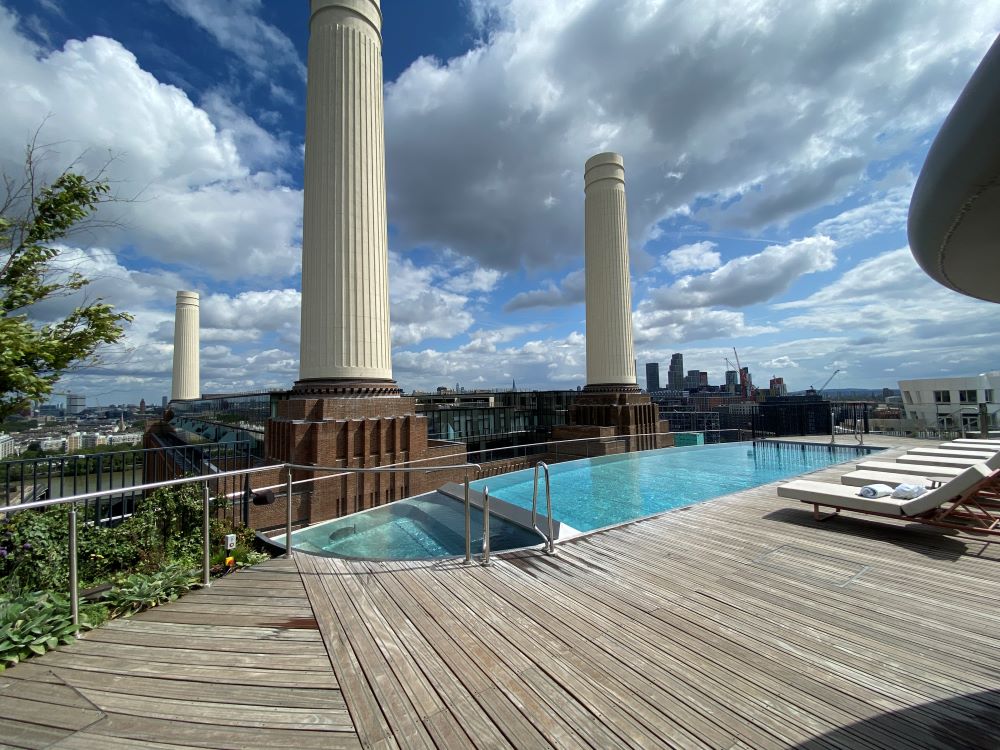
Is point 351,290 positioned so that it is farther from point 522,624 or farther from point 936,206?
point 936,206

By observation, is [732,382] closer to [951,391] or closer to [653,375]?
[653,375]

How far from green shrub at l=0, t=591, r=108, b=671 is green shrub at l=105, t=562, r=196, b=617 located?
0.39ft

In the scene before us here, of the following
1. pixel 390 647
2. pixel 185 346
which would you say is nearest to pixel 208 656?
pixel 390 647

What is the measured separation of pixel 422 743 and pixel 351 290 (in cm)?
1241

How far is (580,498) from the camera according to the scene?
319 inches

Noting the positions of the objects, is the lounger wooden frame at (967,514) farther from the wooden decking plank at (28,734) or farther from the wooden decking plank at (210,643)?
the wooden decking plank at (28,734)

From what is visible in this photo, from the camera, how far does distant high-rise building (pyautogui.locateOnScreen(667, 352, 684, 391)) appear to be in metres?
156

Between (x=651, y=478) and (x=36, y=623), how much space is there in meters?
9.84

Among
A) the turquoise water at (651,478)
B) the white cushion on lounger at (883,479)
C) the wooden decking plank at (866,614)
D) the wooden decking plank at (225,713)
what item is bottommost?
the turquoise water at (651,478)

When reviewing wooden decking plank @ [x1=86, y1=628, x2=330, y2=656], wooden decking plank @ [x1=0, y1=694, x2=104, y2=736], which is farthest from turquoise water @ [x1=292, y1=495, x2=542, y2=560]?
wooden decking plank @ [x1=0, y1=694, x2=104, y2=736]

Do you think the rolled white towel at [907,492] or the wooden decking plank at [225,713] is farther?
the rolled white towel at [907,492]

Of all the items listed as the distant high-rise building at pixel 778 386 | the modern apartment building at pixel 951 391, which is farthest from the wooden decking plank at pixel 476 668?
the distant high-rise building at pixel 778 386

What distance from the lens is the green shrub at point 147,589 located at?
10.8 feet

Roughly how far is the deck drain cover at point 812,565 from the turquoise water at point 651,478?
183 cm
